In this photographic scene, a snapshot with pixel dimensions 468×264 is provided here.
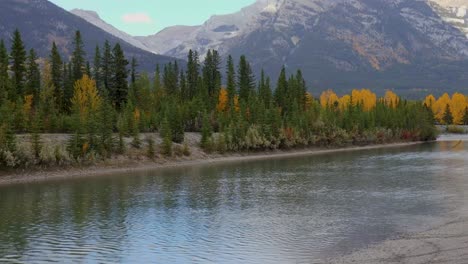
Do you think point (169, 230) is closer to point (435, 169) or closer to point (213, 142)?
point (435, 169)

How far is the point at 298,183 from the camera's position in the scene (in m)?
69.1

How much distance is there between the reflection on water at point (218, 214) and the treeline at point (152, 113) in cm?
1542

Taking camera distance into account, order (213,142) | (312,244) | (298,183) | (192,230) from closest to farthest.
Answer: (312,244)
(192,230)
(298,183)
(213,142)

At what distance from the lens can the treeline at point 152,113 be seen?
9012 cm

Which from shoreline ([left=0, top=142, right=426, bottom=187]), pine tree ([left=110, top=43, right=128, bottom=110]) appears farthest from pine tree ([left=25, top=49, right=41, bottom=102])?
shoreline ([left=0, top=142, right=426, bottom=187])

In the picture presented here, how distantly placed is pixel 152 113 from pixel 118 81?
15.1 metres

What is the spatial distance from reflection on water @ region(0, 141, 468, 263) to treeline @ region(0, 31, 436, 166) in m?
15.4

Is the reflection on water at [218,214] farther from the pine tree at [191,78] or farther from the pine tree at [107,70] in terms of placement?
the pine tree at [191,78]

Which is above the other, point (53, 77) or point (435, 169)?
point (53, 77)

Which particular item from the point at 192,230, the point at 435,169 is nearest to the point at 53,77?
the point at 435,169

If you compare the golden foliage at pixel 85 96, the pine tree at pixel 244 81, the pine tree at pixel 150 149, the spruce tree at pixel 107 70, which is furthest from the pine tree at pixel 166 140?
the pine tree at pixel 244 81

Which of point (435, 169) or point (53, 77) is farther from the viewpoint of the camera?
point (53, 77)

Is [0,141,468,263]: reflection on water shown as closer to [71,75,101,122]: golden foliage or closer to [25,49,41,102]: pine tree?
[71,75,101,122]: golden foliage

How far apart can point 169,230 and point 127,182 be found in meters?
34.8
